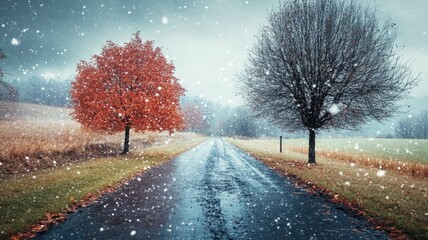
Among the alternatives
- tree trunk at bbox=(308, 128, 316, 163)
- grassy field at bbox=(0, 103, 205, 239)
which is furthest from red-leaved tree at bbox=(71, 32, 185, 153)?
tree trunk at bbox=(308, 128, 316, 163)

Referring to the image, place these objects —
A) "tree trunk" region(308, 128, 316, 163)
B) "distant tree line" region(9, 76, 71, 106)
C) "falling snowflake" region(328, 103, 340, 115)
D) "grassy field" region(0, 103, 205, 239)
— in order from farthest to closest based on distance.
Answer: "distant tree line" region(9, 76, 71, 106), "tree trunk" region(308, 128, 316, 163), "falling snowflake" region(328, 103, 340, 115), "grassy field" region(0, 103, 205, 239)

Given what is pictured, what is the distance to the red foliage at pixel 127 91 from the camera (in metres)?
20.7

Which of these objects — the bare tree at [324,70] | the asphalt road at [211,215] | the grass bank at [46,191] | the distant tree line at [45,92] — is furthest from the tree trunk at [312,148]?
the distant tree line at [45,92]

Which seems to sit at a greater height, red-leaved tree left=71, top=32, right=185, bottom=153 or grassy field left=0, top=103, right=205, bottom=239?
red-leaved tree left=71, top=32, right=185, bottom=153

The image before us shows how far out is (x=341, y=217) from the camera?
24.1 feet

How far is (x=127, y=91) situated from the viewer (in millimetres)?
21172

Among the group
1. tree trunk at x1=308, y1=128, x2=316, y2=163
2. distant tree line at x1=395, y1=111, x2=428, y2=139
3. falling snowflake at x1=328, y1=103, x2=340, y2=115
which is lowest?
tree trunk at x1=308, y1=128, x2=316, y2=163

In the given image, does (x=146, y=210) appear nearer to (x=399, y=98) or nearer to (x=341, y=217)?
(x=341, y=217)

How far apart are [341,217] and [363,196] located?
286cm

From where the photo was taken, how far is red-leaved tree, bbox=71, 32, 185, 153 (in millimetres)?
20719

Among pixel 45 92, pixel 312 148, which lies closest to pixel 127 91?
pixel 312 148

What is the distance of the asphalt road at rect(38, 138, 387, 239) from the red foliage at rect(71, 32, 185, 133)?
10.4 meters

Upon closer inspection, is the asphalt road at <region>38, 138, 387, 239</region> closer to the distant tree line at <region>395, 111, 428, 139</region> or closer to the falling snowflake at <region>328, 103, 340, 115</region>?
the falling snowflake at <region>328, 103, 340, 115</region>

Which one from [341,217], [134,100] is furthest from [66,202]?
[134,100]
